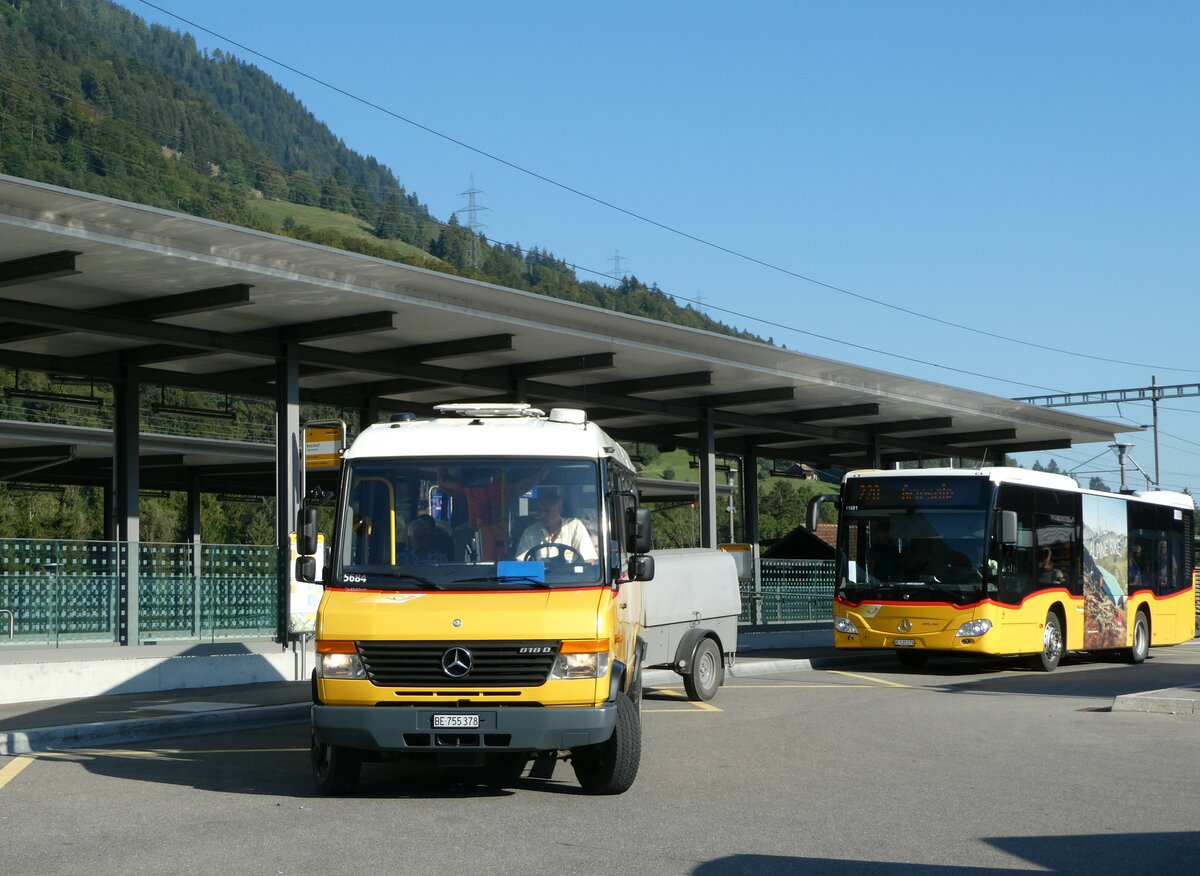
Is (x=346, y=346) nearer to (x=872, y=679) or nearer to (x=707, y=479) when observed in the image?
(x=872, y=679)

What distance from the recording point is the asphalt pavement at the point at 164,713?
12.6m

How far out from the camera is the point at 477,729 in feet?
29.8

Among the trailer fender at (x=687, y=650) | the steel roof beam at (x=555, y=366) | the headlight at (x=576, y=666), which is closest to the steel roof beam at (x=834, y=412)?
the steel roof beam at (x=555, y=366)

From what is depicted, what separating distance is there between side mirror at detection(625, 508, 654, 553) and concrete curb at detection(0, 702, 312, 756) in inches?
220

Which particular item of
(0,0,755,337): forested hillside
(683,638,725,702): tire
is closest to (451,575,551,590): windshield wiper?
(683,638,725,702): tire

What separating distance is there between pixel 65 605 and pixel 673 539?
90.1m

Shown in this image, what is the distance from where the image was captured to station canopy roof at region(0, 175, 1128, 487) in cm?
1694

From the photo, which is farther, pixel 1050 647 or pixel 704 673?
pixel 1050 647

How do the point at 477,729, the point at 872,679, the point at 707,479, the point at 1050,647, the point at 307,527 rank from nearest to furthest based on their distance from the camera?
the point at 477,729 < the point at 307,527 < the point at 872,679 < the point at 1050,647 < the point at 707,479

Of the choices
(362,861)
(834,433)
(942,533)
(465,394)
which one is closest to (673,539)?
(834,433)

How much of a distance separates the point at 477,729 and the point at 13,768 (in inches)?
176

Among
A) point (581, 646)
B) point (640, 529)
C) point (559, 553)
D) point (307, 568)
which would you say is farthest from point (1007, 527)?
point (307, 568)

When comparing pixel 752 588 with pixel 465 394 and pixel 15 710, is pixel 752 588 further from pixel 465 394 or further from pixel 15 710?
pixel 15 710

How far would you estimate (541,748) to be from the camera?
9.08 m
